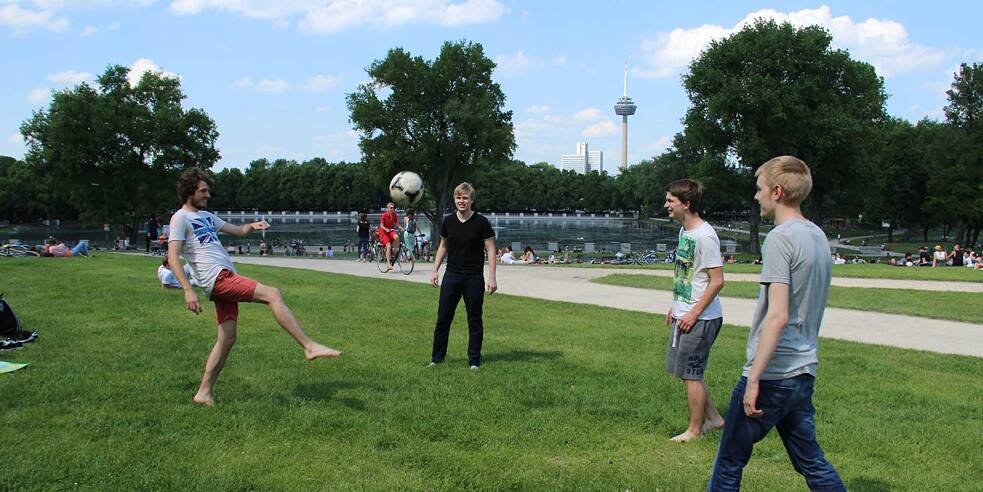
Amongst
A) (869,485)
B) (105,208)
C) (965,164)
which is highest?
(965,164)

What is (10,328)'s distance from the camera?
24.7 feet

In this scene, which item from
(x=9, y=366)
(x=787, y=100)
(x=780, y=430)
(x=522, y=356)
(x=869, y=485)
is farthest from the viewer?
(x=787, y=100)

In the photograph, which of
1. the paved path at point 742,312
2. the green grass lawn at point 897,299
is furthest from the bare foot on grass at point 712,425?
the green grass lawn at point 897,299

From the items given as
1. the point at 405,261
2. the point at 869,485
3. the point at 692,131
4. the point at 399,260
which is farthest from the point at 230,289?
the point at 692,131

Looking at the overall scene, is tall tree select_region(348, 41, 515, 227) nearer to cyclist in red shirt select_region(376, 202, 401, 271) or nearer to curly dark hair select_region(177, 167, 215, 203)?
cyclist in red shirt select_region(376, 202, 401, 271)

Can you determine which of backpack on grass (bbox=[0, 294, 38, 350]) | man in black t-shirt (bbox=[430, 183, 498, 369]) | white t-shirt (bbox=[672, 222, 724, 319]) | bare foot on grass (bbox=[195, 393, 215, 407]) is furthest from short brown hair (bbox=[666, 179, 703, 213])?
backpack on grass (bbox=[0, 294, 38, 350])

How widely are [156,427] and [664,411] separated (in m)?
3.66

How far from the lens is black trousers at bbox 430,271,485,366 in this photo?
686 cm

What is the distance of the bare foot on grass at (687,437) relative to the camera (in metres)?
4.82

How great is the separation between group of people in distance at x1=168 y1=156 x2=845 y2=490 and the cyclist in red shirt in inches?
408

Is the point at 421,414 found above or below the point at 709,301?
below

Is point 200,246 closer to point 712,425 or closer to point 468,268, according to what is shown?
point 468,268

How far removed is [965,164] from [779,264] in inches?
2167

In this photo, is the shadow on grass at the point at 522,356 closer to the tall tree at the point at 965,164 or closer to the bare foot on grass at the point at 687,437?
the bare foot on grass at the point at 687,437
